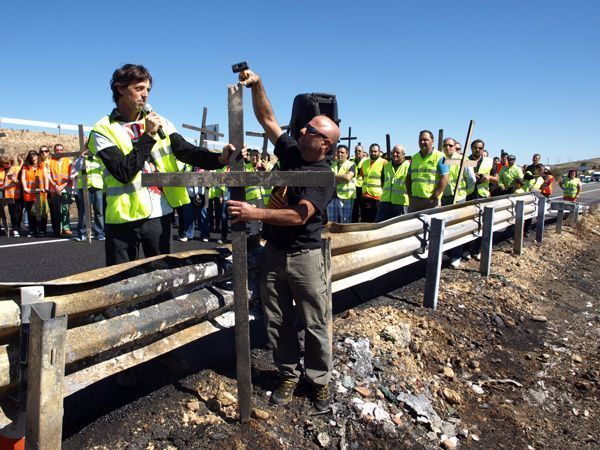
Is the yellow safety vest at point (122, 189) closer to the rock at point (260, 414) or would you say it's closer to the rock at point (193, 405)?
the rock at point (193, 405)

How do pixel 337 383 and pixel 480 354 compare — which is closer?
pixel 337 383

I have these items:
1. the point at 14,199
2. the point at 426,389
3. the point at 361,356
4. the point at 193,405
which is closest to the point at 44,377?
the point at 193,405

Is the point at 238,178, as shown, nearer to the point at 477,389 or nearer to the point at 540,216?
the point at 477,389

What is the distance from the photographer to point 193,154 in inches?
123

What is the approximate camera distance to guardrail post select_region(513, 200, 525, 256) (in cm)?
797

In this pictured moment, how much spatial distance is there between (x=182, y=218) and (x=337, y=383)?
680cm

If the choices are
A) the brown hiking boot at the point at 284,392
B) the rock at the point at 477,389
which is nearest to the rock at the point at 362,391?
the brown hiking boot at the point at 284,392

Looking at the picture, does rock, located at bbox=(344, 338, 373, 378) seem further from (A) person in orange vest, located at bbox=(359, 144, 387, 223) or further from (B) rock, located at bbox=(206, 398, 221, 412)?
(A) person in orange vest, located at bbox=(359, 144, 387, 223)

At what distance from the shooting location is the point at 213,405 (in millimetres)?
2920

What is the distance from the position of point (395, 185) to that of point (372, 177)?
7.84 ft

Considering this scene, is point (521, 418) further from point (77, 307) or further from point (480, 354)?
point (77, 307)

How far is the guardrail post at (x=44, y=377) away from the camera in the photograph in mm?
1867

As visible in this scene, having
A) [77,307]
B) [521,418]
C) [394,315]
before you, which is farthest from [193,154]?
[521,418]

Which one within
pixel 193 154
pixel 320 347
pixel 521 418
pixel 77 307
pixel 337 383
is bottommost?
pixel 521 418
